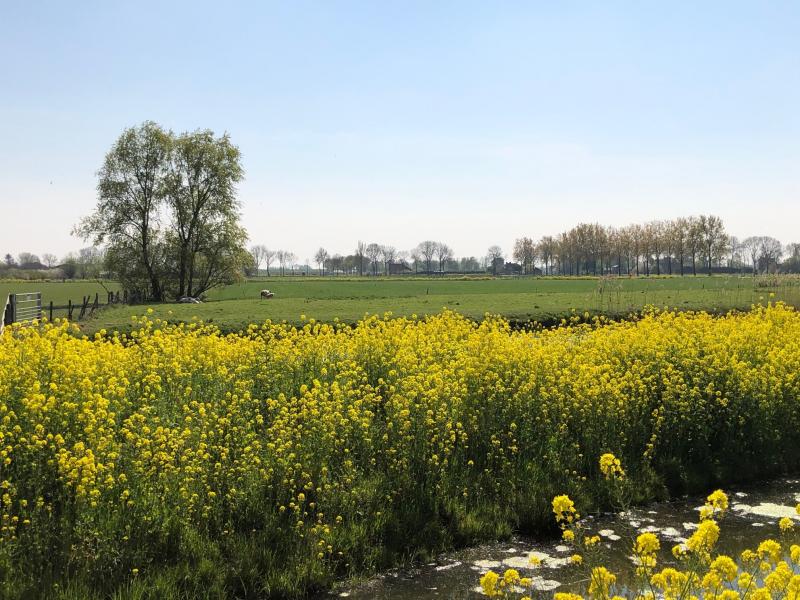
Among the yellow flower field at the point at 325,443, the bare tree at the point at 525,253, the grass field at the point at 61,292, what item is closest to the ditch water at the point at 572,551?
the yellow flower field at the point at 325,443

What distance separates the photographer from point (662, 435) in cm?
1113

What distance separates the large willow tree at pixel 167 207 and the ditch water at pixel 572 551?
158 ft

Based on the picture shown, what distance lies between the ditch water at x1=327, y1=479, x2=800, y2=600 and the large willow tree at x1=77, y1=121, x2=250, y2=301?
158ft

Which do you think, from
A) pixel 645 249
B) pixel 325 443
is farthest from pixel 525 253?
pixel 325 443

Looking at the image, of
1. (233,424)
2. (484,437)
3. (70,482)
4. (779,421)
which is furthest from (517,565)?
(779,421)

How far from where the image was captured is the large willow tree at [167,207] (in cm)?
5300

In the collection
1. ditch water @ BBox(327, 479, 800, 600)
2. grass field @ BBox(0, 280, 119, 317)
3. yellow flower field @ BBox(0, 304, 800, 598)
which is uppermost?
grass field @ BBox(0, 280, 119, 317)

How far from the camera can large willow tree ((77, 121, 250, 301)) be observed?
174ft

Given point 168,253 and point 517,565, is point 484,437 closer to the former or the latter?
point 517,565

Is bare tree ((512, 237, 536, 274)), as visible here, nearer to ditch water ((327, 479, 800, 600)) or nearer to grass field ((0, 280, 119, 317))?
grass field ((0, 280, 119, 317))

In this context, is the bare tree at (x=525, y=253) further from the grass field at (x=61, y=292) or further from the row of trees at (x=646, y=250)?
the grass field at (x=61, y=292)

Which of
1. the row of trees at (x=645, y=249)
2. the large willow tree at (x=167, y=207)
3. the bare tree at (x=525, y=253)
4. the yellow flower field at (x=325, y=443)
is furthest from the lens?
the bare tree at (x=525, y=253)

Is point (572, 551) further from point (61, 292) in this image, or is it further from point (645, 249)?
point (645, 249)

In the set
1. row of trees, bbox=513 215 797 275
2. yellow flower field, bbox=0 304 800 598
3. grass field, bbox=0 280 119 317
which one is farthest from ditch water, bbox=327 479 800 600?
row of trees, bbox=513 215 797 275
